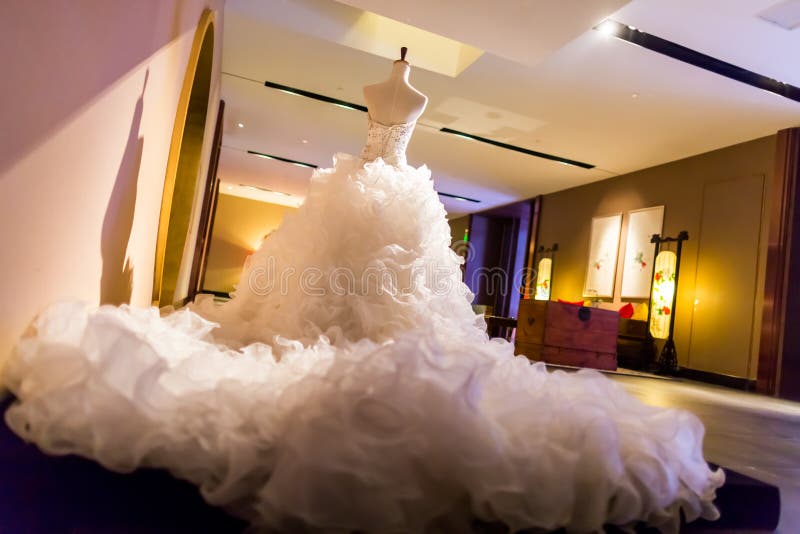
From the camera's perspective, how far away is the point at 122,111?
1240 mm

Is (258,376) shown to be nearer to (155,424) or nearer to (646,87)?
(155,424)

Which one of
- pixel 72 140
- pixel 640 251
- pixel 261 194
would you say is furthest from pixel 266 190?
pixel 72 140

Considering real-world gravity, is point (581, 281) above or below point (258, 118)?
below

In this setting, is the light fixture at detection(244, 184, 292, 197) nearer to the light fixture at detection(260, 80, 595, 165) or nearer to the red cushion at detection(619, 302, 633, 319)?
the light fixture at detection(260, 80, 595, 165)

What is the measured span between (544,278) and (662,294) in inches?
106

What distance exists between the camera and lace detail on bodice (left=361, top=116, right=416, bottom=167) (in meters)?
2.23

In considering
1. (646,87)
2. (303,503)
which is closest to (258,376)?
(303,503)

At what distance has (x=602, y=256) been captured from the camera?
7797 mm

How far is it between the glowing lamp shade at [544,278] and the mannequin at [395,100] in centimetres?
707

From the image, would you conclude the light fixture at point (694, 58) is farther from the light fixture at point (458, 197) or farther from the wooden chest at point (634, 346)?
the light fixture at point (458, 197)

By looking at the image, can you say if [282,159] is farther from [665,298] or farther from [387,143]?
[387,143]

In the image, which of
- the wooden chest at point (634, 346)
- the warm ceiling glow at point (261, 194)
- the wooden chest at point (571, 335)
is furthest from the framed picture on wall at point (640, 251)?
the warm ceiling glow at point (261, 194)

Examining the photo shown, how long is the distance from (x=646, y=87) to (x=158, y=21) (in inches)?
179

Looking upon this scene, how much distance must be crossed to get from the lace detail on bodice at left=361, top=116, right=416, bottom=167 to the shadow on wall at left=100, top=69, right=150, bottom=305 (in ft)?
3.01
